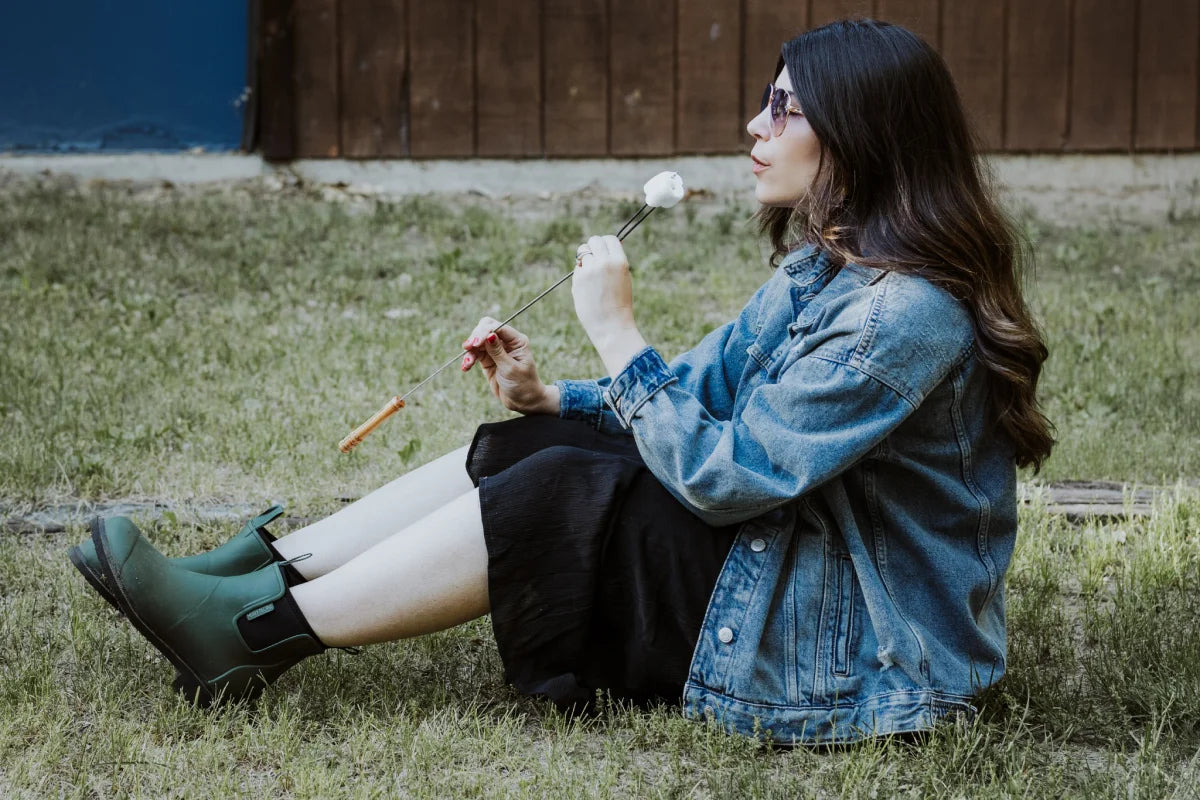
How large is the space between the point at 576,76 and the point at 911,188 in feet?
15.4

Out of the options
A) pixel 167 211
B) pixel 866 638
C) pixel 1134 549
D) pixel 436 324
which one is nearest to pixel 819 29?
pixel 866 638

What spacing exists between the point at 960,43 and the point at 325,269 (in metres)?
3.17

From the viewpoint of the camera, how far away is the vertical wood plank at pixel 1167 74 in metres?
6.36

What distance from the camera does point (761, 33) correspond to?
6379 mm

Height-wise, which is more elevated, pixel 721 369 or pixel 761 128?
pixel 761 128

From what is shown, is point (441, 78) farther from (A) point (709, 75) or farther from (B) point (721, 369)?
(B) point (721, 369)

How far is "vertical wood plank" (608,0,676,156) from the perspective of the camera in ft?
20.9

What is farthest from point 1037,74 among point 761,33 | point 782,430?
point 782,430

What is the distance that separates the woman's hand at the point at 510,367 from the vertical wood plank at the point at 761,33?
4.29m

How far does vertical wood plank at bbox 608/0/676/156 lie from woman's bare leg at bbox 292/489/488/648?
4.62 meters

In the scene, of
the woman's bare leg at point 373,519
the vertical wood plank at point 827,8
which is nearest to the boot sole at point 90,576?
the woman's bare leg at point 373,519

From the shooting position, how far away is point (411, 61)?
6.43 m

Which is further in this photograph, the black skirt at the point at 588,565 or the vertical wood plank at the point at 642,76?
the vertical wood plank at the point at 642,76

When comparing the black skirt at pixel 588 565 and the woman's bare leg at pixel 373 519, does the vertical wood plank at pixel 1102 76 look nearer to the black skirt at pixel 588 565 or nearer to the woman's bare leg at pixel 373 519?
the woman's bare leg at pixel 373 519
